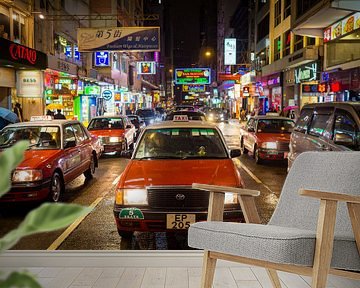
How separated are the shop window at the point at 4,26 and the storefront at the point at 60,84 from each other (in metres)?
1.96

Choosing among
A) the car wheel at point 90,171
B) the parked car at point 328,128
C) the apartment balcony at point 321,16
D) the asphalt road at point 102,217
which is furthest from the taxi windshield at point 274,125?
the car wheel at point 90,171

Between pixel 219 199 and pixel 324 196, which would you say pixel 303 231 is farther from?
pixel 219 199

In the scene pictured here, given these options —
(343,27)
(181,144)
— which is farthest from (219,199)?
(343,27)

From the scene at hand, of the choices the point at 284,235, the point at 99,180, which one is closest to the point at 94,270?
the point at 284,235

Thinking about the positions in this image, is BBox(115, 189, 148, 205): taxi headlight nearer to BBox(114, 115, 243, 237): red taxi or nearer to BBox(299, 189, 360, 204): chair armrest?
BBox(114, 115, 243, 237): red taxi

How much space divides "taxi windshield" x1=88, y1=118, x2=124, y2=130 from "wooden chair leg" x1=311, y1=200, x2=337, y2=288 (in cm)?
1491

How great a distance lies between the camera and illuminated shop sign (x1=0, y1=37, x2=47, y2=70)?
52.9 ft

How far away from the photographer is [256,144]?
14859 mm

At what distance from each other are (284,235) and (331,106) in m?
6.14

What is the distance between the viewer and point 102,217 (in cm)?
791

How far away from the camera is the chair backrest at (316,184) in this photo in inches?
140

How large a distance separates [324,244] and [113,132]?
14188mm

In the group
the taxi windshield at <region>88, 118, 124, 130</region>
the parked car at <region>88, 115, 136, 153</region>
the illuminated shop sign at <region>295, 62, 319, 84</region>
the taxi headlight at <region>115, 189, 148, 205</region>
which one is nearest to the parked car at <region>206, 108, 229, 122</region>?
the illuminated shop sign at <region>295, 62, 319, 84</region>

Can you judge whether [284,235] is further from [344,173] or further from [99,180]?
[99,180]
